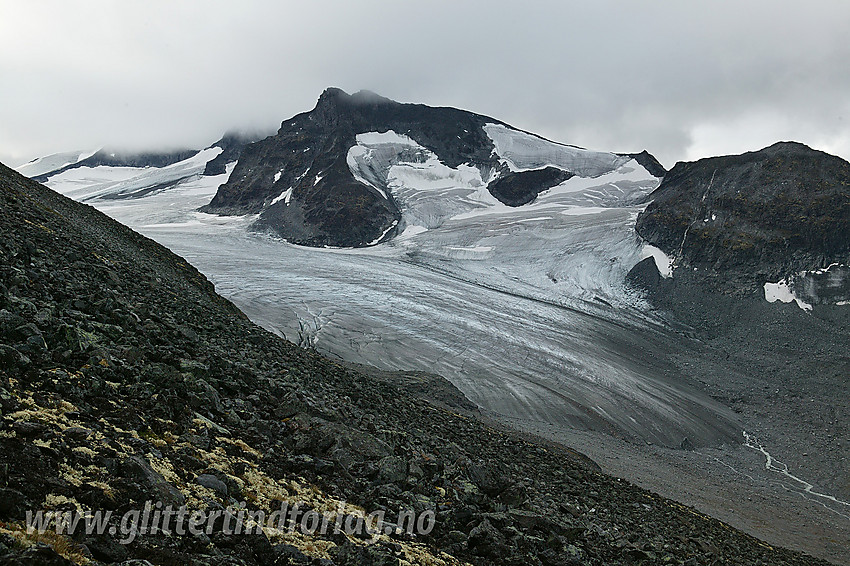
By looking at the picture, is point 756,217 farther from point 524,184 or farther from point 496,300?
point 524,184

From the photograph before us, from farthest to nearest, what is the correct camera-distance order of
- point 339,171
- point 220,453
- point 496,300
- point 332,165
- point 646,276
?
point 332,165
point 339,171
point 646,276
point 496,300
point 220,453

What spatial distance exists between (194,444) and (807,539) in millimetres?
22876

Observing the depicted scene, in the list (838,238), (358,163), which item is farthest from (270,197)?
(838,238)

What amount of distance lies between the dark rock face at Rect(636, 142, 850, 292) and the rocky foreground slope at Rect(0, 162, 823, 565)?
6023 centimetres

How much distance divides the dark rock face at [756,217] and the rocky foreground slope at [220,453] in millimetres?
60229

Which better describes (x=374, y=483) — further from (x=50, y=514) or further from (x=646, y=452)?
(x=646, y=452)

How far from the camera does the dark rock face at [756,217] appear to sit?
200ft

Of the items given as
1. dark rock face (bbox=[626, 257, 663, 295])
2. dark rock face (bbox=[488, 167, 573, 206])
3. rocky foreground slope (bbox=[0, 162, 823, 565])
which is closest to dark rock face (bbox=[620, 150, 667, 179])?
dark rock face (bbox=[488, 167, 573, 206])

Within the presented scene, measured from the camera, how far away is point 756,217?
66.8m

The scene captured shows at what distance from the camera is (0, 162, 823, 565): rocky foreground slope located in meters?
3.81

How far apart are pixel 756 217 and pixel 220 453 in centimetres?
7673

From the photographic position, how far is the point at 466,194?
9675 centimetres

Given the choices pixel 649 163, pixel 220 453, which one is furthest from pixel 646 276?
pixel 220 453

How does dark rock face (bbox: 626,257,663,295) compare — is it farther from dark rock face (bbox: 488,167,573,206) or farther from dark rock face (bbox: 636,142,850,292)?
dark rock face (bbox: 488,167,573,206)
